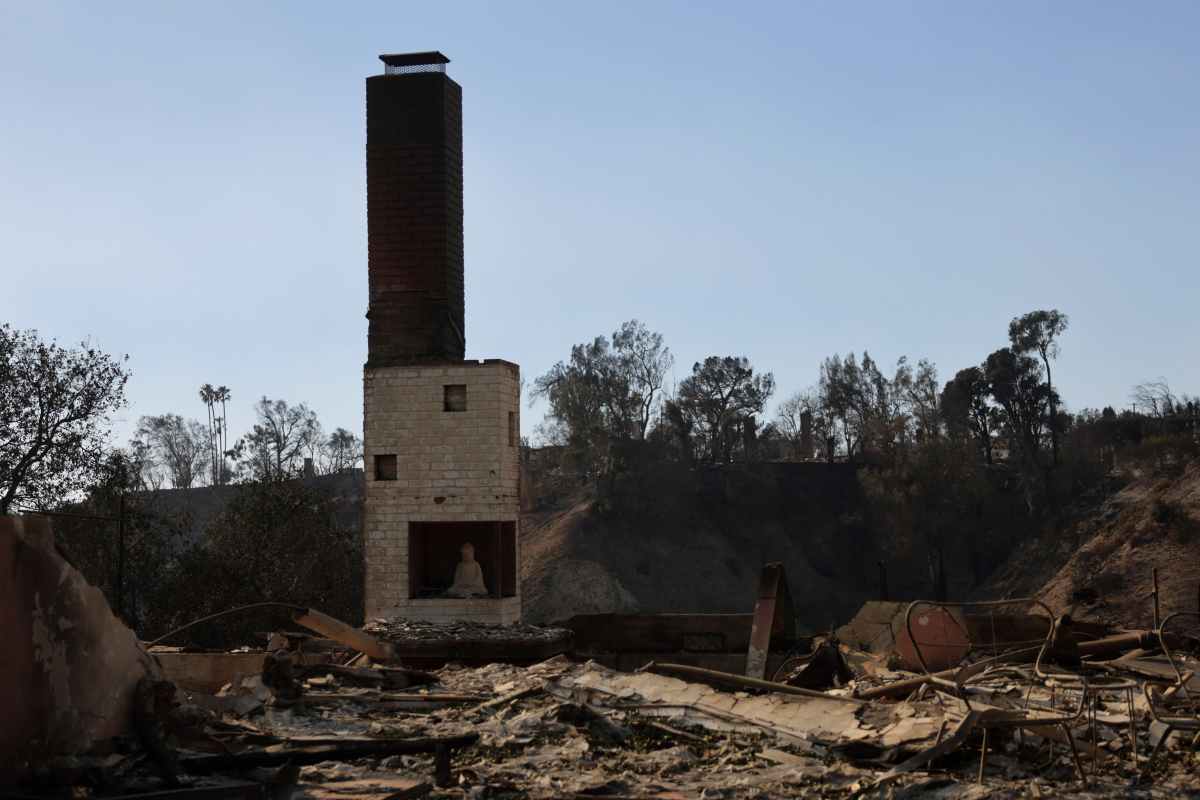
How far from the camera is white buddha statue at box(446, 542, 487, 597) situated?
22484 mm

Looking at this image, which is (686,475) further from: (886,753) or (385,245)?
(886,753)

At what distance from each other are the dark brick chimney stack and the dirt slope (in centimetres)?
2656

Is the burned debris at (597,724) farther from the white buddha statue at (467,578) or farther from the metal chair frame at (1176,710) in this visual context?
the white buddha statue at (467,578)

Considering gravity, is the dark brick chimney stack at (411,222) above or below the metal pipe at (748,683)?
above

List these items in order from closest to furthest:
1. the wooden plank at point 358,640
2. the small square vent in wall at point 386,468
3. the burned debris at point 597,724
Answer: the burned debris at point 597,724
the wooden plank at point 358,640
the small square vent in wall at point 386,468

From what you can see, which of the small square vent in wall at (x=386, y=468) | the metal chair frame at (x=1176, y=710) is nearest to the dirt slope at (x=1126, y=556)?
the small square vent in wall at (x=386, y=468)

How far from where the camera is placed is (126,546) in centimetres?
3206

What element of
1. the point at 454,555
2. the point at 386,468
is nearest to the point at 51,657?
the point at 386,468

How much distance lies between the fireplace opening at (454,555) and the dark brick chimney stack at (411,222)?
10.0ft

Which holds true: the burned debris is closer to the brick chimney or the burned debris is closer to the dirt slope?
the brick chimney

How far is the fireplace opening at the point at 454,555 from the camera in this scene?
2270cm

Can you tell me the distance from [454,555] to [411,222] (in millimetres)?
5968

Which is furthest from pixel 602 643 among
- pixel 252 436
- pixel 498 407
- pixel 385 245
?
pixel 252 436

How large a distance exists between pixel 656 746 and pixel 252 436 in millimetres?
64028
